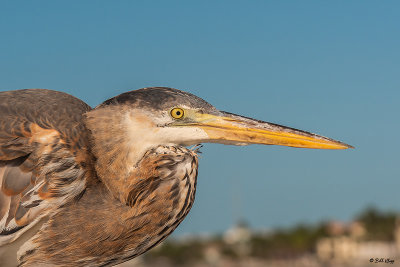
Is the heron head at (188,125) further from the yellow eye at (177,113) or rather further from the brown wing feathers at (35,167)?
the brown wing feathers at (35,167)

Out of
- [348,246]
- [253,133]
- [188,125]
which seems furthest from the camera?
[348,246]

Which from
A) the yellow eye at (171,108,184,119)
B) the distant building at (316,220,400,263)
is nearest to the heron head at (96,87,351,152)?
the yellow eye at (171,108,184,119)

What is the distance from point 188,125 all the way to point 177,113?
145 millimetres

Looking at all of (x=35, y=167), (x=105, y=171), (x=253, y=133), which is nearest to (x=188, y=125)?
(x=253, y=133)

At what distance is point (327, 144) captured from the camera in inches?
202

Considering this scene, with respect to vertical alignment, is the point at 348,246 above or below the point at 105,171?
below

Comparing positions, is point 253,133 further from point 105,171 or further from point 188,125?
point 105,171

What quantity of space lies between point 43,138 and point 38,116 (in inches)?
10.5

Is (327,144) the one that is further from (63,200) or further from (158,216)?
(63,200)

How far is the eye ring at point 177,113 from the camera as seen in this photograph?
4844 millimetres

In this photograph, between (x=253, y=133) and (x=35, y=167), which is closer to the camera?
(x=35, y=167)

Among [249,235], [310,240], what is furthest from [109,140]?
[249,235]

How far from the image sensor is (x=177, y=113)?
4.87 m

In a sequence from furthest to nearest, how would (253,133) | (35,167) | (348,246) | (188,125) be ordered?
(348,246) < (253,133) < (188,125) < (35,167)
